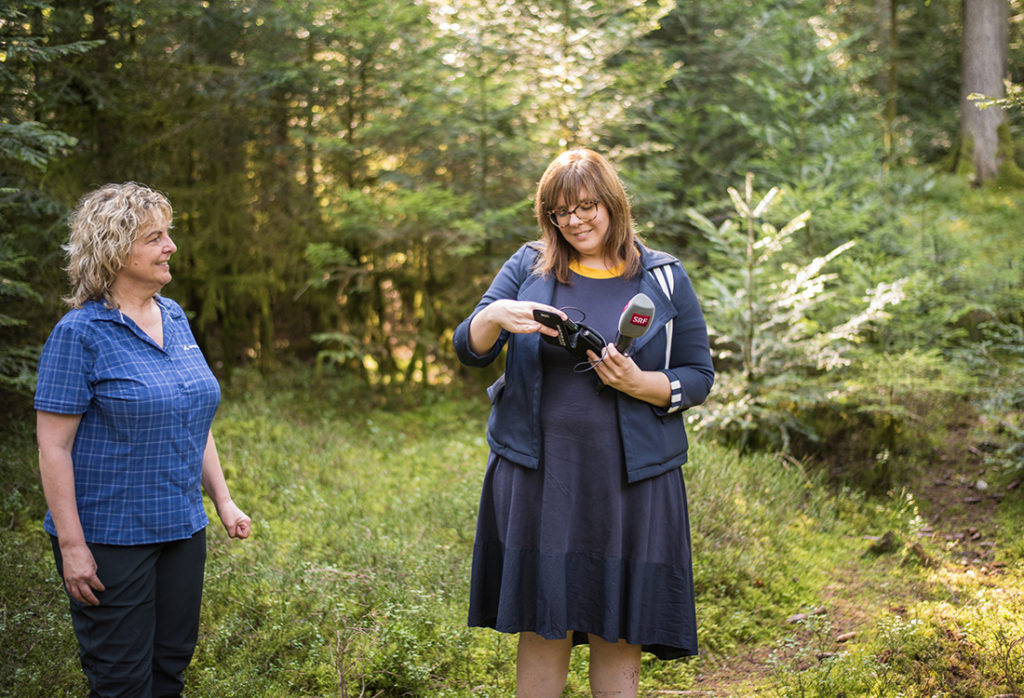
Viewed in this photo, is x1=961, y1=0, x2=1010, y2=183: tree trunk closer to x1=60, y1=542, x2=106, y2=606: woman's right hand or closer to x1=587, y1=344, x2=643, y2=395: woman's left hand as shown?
x1=587, y1=344, x2=643, y2=395: woman's left hand

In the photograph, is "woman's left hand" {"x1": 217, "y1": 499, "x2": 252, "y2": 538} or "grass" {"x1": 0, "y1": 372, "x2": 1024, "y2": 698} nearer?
"woman's left hand" {"x1": 217, "y1": 499, "x2": 252, "y2": 538}

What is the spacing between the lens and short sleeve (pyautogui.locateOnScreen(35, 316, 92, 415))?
234 cm

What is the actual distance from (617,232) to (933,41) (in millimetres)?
13831

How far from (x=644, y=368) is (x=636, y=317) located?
321 millimetres

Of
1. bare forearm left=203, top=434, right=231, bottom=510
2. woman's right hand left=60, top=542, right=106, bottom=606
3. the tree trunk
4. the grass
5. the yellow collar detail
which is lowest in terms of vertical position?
the grass

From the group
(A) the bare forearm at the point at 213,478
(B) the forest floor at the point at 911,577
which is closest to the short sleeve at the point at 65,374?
(A) the bare forearm at the point at 213,478

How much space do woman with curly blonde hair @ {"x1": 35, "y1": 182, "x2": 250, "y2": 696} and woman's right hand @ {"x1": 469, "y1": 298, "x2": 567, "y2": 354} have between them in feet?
3.27

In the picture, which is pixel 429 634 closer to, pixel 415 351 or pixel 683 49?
pixel 415 351

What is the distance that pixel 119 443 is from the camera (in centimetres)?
248

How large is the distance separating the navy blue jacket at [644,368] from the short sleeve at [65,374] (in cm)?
118

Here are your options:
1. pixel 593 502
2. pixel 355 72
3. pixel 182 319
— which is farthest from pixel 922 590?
pixel 355 72

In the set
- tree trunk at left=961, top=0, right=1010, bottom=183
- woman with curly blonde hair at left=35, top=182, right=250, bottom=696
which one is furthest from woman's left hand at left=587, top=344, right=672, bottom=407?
Answer: tree trunk at left=961, top=0, right=1010, bottom=183

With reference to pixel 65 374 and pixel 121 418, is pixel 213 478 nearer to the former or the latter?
pixel 121 418

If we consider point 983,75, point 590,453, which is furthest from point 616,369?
point 983,75
